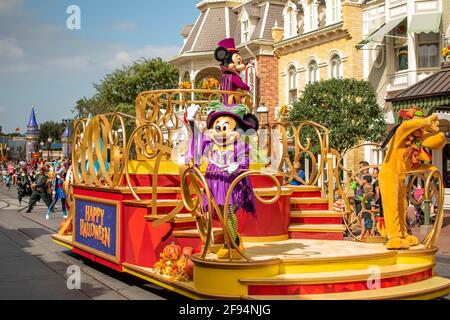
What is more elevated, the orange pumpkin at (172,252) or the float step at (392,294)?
the orange pumpkin at (172,252)

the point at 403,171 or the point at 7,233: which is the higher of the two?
the point at 403,171

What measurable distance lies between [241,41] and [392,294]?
1148 inches

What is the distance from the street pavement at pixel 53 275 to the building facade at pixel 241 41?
17.9 metres

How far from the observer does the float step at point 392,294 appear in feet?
18.6

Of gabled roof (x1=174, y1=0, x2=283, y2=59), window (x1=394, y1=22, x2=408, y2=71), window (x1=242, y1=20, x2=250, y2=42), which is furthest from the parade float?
window (x1=242, y1=20, x2=250, y2=42)

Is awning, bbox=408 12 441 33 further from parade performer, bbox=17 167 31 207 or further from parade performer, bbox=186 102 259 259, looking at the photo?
parade performer, bbox=186 102 259 259

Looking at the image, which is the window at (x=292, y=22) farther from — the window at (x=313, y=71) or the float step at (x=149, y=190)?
the float step at (x=149, y=190)

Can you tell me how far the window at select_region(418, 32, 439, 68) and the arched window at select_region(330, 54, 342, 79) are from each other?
440 cm

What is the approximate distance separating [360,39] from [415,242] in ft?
65.7

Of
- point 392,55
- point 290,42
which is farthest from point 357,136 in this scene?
point 290,42

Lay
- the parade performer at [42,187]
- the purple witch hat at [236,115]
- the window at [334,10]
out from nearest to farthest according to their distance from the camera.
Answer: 1. the purple witch hat at [236,115]
2. the parade performer at [42,187]
3. the window at [334,10]

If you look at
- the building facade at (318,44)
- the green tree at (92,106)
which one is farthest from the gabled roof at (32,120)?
the building facade at (318,44)

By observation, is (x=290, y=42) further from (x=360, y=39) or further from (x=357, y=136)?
(x=357, y=136)
